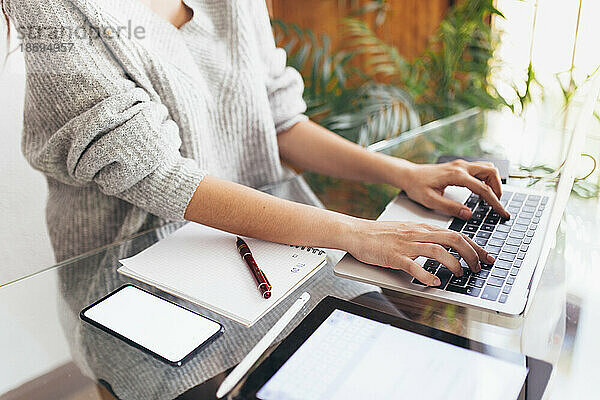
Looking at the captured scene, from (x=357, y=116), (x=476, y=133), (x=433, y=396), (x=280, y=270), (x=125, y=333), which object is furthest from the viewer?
(x=357, y=116)

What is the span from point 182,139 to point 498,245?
538mm

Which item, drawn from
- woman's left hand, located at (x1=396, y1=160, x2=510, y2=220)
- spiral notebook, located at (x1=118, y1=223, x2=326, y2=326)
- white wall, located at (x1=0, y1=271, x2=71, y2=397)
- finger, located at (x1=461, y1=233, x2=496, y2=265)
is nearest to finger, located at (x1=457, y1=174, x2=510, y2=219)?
woman's left hand, located at (x1=396, y1=160, x2=510, y2=220)

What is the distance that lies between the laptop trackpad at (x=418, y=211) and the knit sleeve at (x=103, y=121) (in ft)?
1.08

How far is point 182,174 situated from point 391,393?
449 millimetres

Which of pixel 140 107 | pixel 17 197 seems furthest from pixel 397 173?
pixel 17 197

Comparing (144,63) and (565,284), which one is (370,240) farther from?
(144,63)

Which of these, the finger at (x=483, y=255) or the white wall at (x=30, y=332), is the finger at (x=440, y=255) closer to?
the finger at (x=483, y=255)

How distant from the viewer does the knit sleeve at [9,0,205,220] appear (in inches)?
30.6

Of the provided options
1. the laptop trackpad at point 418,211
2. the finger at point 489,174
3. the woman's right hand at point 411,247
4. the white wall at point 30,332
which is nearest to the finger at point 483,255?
the woman's right hand at point 411,247

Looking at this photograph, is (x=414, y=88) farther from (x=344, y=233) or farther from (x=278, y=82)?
(x=344, y=233)

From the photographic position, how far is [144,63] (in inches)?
34.6

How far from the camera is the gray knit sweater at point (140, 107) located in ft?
2.57

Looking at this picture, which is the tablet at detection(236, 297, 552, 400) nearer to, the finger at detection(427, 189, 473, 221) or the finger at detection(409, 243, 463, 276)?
the finger at detection(409, 243, 463, 276)

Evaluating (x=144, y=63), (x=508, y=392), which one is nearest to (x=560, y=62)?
(x=144, y=63)
